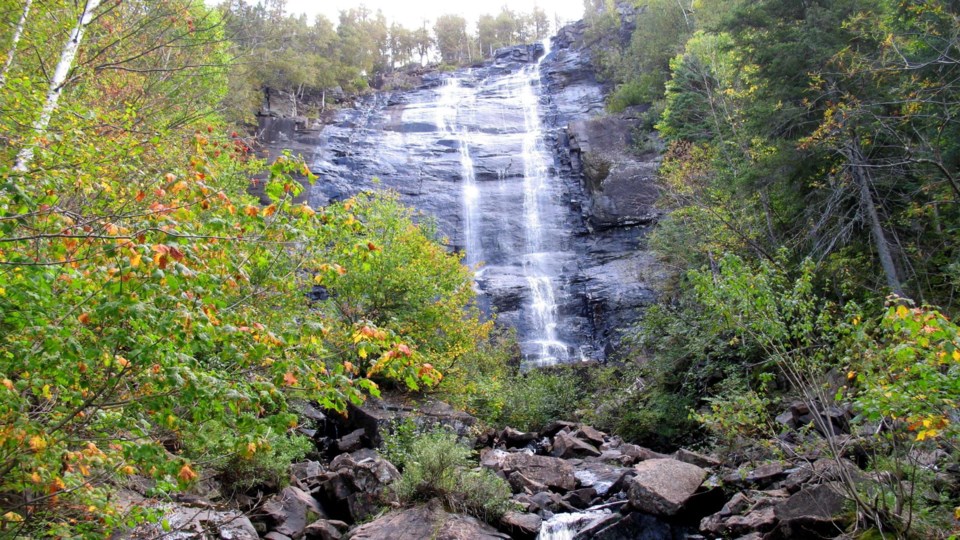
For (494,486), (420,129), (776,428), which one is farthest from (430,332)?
(420,129)

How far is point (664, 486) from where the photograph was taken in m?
8.64

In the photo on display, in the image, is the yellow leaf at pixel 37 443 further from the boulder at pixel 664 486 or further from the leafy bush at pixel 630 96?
the leafy bush at pixel 630 96

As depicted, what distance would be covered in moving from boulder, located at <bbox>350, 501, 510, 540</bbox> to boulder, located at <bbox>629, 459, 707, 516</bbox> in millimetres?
2080

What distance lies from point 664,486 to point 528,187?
79.9ft

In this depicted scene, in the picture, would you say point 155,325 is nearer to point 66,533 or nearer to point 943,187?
point 66,533

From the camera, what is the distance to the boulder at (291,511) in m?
8.46

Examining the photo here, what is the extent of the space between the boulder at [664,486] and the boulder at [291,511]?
4621 millimetres

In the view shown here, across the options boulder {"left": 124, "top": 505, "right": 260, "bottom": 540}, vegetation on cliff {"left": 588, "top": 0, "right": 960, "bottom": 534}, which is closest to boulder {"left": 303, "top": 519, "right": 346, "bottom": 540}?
boulder {"left": 124, "top": 505, "right": 260, "bottom": 540}

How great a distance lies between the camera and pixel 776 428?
34.9 feet

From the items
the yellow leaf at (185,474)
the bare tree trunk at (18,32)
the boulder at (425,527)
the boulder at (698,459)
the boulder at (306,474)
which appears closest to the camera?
the yellow leaf at (185,474)

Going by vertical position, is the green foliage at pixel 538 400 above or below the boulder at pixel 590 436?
below

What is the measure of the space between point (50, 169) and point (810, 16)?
14.6m

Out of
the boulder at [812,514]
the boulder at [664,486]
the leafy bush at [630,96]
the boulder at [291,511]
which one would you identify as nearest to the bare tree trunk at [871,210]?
the boulder at [664,486]

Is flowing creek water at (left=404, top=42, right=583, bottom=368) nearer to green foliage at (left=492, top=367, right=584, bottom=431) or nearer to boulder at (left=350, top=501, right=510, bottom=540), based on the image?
green foliage at (left=492, top=367, right=584, bottom=431)
